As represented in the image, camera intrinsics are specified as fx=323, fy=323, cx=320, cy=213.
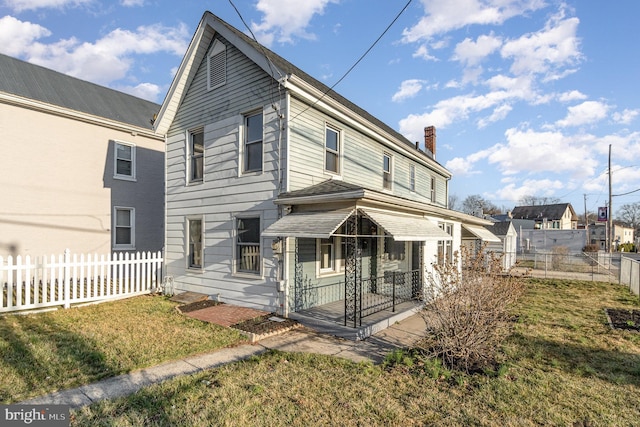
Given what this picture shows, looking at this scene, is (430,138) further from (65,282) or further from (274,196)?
(65,282)

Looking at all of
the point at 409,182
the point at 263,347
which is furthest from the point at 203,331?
the point at 409,182

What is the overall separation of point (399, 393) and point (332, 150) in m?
7.22

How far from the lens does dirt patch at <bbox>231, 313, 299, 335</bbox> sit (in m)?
7.05

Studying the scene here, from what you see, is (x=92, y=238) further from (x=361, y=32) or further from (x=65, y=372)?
(x=361, y=32)

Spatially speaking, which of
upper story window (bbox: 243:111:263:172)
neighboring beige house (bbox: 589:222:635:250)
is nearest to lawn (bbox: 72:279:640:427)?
upper story window (bbox: 243:111:263:172)

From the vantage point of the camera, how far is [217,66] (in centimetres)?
1016

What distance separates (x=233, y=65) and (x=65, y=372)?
8.44 m

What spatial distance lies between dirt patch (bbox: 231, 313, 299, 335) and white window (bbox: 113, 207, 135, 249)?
10002mm

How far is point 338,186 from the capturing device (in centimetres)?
816

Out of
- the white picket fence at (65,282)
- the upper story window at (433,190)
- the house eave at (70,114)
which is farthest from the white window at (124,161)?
the upper story window at (433,190)

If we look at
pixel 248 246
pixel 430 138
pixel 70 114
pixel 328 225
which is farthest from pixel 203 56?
pixel 430 138

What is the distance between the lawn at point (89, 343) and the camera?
4703mm

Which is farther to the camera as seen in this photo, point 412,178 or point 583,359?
point 412,178

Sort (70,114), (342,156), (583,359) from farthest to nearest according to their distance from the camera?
(70,114)
(342,156)
(583,359)
